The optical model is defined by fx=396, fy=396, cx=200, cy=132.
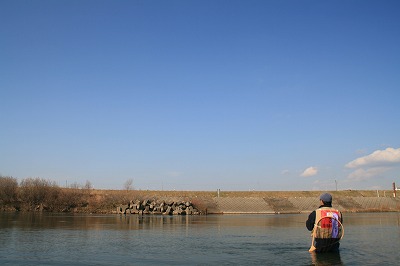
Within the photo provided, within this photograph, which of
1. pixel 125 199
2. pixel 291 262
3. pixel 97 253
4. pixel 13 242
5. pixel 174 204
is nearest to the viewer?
pixel 291 262

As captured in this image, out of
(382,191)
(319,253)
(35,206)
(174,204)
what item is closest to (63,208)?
(35,206)

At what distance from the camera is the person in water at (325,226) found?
1566 cm

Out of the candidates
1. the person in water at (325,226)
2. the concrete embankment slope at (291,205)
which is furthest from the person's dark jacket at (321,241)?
the concrete embankment slope at (291,205)

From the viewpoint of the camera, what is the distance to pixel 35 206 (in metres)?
74.5

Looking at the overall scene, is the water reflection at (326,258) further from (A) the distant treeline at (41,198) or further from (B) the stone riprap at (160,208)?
(A) the distant treeline at (41,198)

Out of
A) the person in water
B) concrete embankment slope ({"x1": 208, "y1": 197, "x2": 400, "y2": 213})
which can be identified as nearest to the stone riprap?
concrete embankment slope ({"x1": 208, "y1": 197, "x2": 400, "y2": 213})

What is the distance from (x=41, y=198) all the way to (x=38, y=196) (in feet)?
2.31

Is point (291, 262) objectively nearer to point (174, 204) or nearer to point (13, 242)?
point (13, 242)

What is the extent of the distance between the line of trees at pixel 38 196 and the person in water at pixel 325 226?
213 ft

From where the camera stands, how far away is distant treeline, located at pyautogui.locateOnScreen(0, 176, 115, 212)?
7369 cm

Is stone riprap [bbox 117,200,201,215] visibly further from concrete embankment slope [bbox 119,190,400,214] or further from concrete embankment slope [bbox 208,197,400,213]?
concrete embankment slope [bbox 208,197,400,213]

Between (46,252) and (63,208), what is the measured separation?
60.1m

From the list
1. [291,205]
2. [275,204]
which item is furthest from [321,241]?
[291,205]

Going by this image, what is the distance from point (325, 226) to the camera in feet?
51.4
